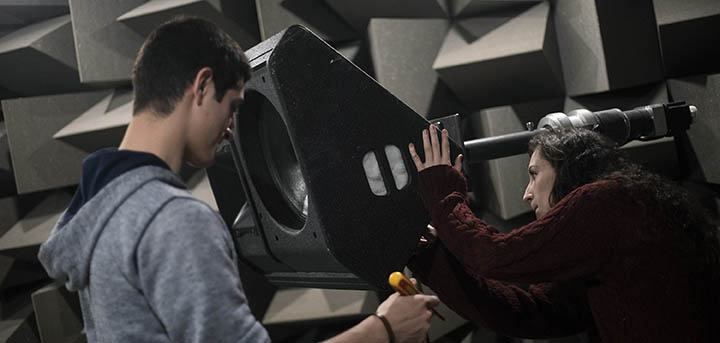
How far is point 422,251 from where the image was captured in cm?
117

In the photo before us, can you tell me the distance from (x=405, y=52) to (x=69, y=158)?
126cm

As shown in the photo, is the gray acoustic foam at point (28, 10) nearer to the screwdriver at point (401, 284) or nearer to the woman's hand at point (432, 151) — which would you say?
the woman's hand at point (432, 151)

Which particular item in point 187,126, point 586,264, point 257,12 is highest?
→ point 257,12

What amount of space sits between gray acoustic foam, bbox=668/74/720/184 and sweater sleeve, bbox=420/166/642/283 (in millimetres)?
747

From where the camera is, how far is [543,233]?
0.97 metres

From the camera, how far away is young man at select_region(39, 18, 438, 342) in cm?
61

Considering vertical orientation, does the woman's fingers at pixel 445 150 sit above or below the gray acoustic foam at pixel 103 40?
below

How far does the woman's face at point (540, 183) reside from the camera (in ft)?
3.70

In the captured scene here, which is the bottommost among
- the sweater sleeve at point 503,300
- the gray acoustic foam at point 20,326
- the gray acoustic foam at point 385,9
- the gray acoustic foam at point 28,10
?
the gray acoustic foam at point 20,326

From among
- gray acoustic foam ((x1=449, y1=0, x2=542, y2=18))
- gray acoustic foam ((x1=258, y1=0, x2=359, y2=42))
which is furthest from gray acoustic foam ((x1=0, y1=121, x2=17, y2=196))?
gray acoustic foam ((x1=449, y1=0, x2=542, y2=18))

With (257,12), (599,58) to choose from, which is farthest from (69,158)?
(599,58)

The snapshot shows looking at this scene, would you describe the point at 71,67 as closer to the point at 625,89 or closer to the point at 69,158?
the point at 69,158

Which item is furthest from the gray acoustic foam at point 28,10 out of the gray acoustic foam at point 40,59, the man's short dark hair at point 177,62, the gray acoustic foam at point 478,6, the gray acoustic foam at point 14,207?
the man's short dark hair at point 177,62

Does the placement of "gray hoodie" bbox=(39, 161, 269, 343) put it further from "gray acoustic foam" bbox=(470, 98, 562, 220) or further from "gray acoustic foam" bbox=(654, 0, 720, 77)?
"gray acoustic foam" bbox=(654, 0, 720, 77)
